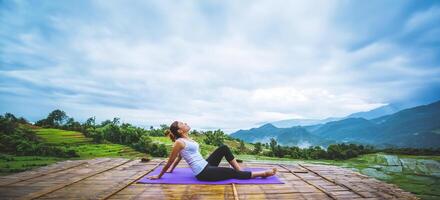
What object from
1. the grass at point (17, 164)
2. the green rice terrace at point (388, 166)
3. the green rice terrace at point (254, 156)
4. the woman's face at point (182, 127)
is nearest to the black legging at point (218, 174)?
the woman's face at point (182, 127)

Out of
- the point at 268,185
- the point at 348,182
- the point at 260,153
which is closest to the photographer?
the point at 268,185

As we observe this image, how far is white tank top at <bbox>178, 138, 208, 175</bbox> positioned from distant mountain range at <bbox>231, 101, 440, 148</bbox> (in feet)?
198

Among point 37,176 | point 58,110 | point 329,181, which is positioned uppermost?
point 58,110

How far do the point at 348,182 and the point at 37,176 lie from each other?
17.2ft

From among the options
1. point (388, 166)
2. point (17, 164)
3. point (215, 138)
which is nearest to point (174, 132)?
Result: point (17, 164)

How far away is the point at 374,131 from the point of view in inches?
3947

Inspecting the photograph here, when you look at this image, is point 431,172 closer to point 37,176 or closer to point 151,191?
point 151,191

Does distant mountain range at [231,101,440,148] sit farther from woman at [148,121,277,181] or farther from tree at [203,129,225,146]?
woman at [148,121,277,181]

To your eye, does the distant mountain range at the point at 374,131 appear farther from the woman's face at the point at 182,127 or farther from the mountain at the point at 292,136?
the woman's face at the point at 182,127

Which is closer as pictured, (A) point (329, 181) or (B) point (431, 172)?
(A) point (329, 181)

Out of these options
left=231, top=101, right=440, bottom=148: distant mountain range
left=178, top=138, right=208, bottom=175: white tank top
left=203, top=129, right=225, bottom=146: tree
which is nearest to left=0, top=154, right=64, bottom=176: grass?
left=178, top=138, right=208, bottom=175: white tank top

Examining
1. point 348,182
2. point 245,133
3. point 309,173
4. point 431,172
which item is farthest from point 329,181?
point 245,133

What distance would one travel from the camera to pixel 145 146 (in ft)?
57.4

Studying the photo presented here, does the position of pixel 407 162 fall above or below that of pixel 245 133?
below
